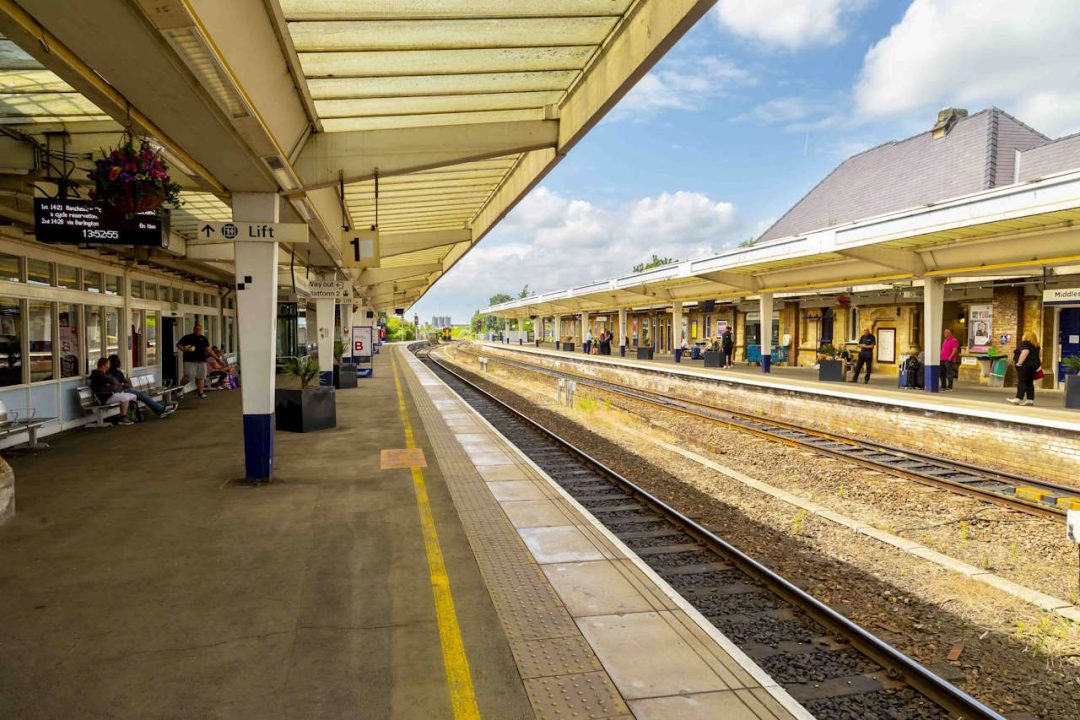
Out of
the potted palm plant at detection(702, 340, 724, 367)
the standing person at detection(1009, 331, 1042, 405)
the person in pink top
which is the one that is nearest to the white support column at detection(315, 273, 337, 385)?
the standing person at detection(1009, 331, 1042, 405)

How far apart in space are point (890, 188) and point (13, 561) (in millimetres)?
39380

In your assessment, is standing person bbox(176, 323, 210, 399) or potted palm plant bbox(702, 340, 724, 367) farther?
potted palm plant bbox(702, 340, 724, 367)

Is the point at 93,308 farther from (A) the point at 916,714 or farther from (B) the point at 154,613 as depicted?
(A) the point at 916,714

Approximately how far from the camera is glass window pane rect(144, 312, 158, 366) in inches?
601

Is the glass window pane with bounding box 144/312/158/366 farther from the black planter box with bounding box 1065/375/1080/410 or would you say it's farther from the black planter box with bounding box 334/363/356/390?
the black planter box with bounding box 1065/375/1080/410

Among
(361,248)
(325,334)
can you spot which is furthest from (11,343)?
(325,334)

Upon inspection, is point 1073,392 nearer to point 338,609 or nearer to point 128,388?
point 338,609

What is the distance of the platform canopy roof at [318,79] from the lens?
4.16m

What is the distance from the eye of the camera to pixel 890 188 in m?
34.2

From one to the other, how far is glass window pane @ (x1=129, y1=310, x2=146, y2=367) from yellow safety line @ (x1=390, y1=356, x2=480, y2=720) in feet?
37.4

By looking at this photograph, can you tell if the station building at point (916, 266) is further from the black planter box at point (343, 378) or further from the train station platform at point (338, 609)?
the black planter box at point (343, 378)

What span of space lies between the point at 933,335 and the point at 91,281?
20.6 meters

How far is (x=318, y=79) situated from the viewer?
6.77 meters

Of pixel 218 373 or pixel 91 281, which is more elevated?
pixel 91 281
